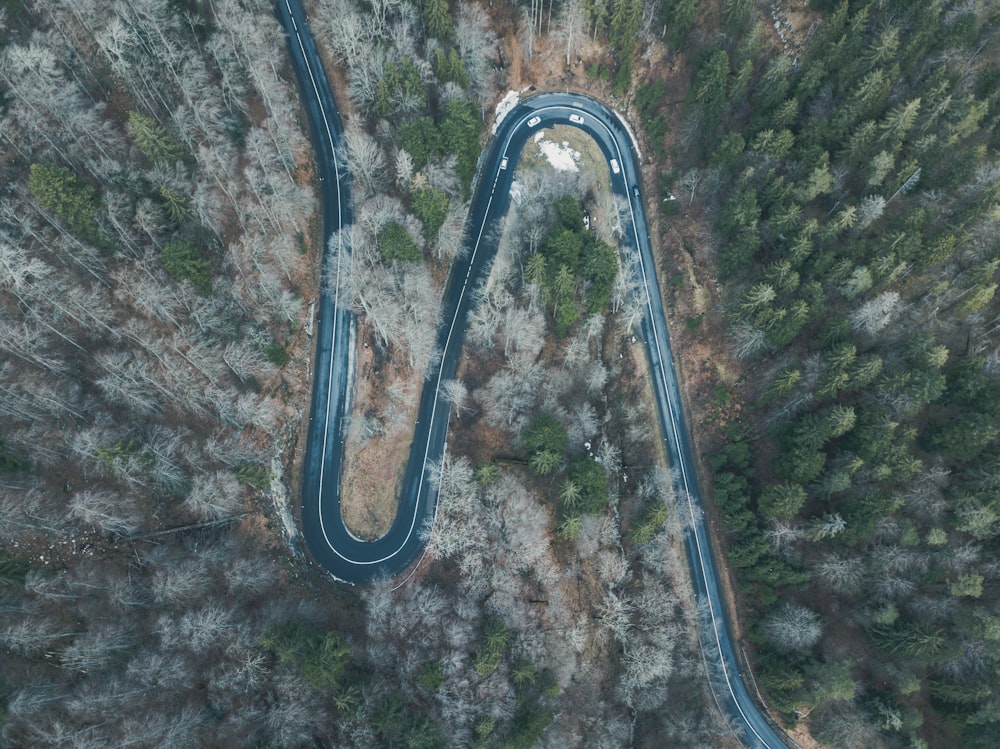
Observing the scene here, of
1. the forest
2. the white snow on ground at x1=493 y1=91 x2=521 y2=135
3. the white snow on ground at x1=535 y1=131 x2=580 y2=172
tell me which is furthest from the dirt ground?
the white snow on ground at x1=535 y1=131 x2=580 y2=172

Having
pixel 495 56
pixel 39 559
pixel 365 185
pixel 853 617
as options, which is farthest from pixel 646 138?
pixel 39 559

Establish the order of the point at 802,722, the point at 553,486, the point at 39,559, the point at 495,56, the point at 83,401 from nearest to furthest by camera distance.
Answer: the point at 39,559 → the point at 83,401 → the point at 802,722 → the point at 553,486 → the point at 495,56

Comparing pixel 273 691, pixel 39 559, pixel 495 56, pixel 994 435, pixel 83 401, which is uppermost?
pixel 495 56

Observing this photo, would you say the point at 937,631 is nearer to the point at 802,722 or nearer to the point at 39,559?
the point at 802,722

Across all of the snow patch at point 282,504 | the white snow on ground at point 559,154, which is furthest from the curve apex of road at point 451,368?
the white snow on ground at point 559,154

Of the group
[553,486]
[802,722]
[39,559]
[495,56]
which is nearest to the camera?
[39,559]

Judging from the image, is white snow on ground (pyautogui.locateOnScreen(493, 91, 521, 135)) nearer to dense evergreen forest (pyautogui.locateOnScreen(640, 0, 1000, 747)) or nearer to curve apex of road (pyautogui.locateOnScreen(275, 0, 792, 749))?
curve apex of road (pyautogui.locateOnScreen(275, 0, 792, 749))
